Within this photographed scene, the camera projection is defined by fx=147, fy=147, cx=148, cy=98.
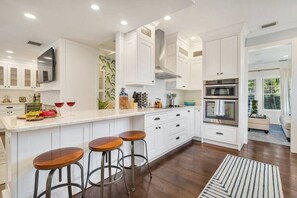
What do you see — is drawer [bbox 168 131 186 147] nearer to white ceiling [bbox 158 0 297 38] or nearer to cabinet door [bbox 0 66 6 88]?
white ceiling [bbox 158 0 297 38]

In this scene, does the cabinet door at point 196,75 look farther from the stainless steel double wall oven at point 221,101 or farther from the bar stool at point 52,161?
the bar stool at point 52,161

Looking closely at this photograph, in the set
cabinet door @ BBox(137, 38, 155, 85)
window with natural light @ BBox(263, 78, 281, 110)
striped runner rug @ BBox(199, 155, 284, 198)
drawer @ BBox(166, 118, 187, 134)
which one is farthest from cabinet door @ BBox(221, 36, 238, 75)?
window with natural light @ BBox(263, 78, 281, 110)

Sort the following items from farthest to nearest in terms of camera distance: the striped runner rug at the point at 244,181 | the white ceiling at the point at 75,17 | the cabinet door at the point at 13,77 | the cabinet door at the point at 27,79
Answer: the cabinet door at the point at 27,79, the cabinet door at the point at 13,77, the white ceiling at the point at 75,17, the striped runner rug at the point at 244,181

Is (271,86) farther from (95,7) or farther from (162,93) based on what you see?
(95,7)

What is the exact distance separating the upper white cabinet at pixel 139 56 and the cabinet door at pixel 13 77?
4958 millimetres

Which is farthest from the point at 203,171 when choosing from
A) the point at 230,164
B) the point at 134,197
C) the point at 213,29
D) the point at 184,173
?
the point at 213,29

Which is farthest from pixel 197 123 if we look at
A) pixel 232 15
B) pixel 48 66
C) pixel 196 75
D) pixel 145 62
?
pixel 48 66

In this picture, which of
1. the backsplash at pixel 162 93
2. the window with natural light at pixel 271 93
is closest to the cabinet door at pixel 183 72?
the backsplash at pixel 162 93

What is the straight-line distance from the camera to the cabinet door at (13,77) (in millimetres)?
5195

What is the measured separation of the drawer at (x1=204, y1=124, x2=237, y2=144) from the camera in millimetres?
3379

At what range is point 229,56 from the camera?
3414 mm

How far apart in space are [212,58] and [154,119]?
89.7 inches

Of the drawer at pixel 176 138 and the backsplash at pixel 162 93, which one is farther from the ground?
the backsplash at pixel 162 93

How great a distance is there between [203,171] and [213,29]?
3.11 meters
